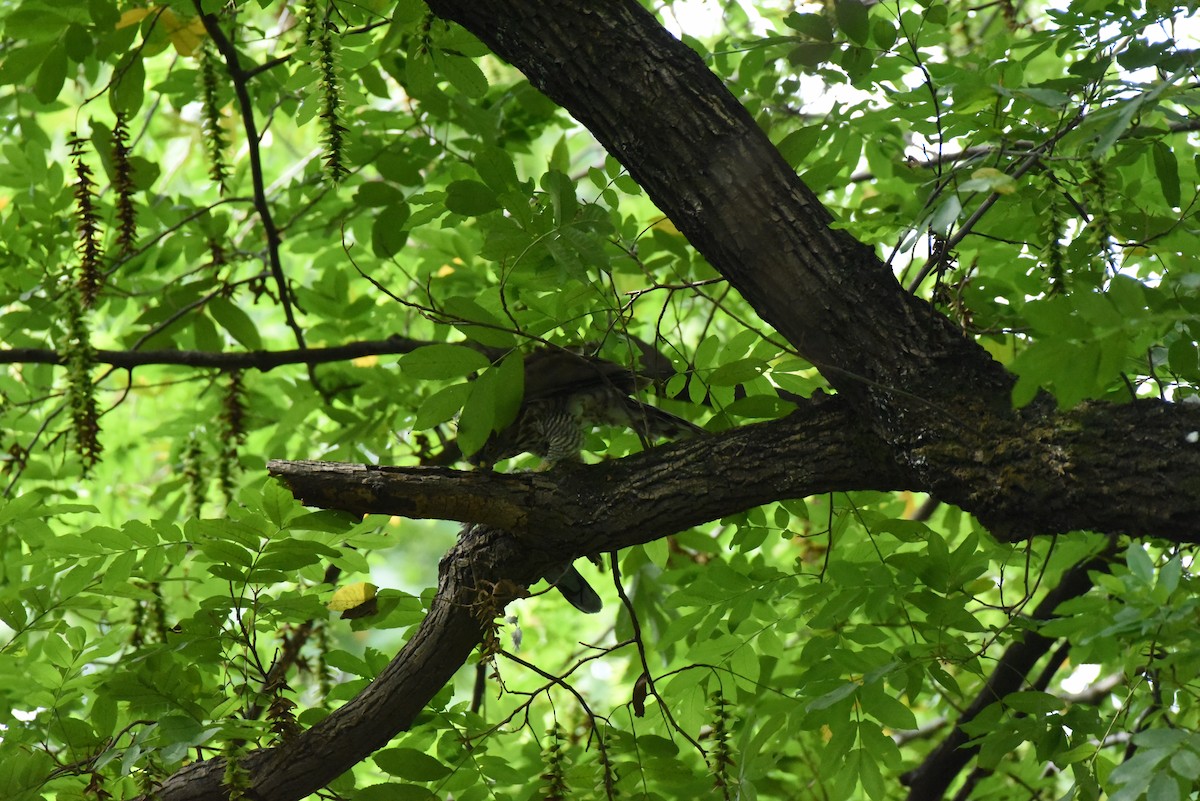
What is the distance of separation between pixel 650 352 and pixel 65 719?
1.98m

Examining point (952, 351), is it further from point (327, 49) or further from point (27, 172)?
point (27, 172)

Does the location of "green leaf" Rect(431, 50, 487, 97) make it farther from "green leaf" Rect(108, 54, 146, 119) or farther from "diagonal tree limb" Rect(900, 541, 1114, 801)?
"diagonal tree limb" Rect(900, 541, 1114, 801)

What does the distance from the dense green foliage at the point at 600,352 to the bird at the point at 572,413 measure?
Answer: 12 cm

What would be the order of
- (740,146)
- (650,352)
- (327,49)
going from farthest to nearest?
(650,352), (327,49), (740,146)

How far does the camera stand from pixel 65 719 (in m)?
2.61

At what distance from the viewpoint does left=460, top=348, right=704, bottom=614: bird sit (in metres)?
2.92

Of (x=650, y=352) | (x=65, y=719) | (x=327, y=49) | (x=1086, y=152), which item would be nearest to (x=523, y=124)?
(x=650, y=352)

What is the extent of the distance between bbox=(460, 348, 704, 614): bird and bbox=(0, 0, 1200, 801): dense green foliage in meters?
0.12

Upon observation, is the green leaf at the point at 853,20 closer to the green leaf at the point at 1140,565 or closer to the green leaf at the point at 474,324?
the green leaf at the point at 474,324

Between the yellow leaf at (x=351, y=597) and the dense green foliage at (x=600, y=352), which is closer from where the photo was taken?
the dense green foliage at (x=600, y=352)

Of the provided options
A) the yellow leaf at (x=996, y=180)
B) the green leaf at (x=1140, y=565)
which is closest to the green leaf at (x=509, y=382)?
the yellow leaf at (x=996, y=180)

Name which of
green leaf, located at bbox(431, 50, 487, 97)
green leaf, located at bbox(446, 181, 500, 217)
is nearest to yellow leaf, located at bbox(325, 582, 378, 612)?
green leaf, located at bbox(446, 181, 500, 217)

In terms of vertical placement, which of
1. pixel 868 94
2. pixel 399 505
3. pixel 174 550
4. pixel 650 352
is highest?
pixel 868 94

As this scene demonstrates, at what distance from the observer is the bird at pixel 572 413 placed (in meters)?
2.92
